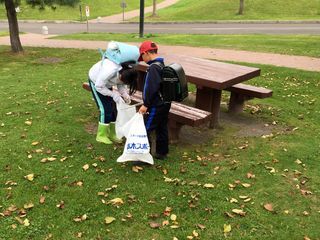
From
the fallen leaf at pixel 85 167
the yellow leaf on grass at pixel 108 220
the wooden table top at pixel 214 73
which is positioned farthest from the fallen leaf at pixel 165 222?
the wooden table top at pixel 214 73

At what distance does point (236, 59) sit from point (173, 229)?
8457 mm

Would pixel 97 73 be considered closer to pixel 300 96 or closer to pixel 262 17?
pixel 300 96

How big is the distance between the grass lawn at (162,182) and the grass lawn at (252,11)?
23018mm

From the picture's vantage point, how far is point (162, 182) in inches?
177

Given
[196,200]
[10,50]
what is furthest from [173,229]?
[10,50]

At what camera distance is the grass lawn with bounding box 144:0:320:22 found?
93.3ft

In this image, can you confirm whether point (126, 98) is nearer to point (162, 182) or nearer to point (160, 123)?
point (160, 123)

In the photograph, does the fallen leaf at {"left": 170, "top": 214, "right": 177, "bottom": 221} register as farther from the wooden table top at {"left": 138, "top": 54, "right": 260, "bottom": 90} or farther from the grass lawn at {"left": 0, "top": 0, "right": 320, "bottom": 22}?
the grass lawn at {"left": 0, "top": 0, "right": 320, "bottom": 22}

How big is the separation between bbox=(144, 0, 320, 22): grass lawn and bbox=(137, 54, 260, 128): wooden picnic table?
74.8 feet

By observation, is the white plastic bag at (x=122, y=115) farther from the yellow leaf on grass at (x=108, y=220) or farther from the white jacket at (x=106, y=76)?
the yellow leaf on grass at (x=108, y=220)

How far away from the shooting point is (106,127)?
5.48m

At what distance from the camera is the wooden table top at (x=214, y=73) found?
5461 mm

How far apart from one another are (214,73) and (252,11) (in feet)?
84.7

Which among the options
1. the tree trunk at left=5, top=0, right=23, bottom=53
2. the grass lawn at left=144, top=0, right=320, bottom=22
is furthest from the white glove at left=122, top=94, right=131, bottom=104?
the grass lawn at left=144, top=0, right=320, bottom=22
